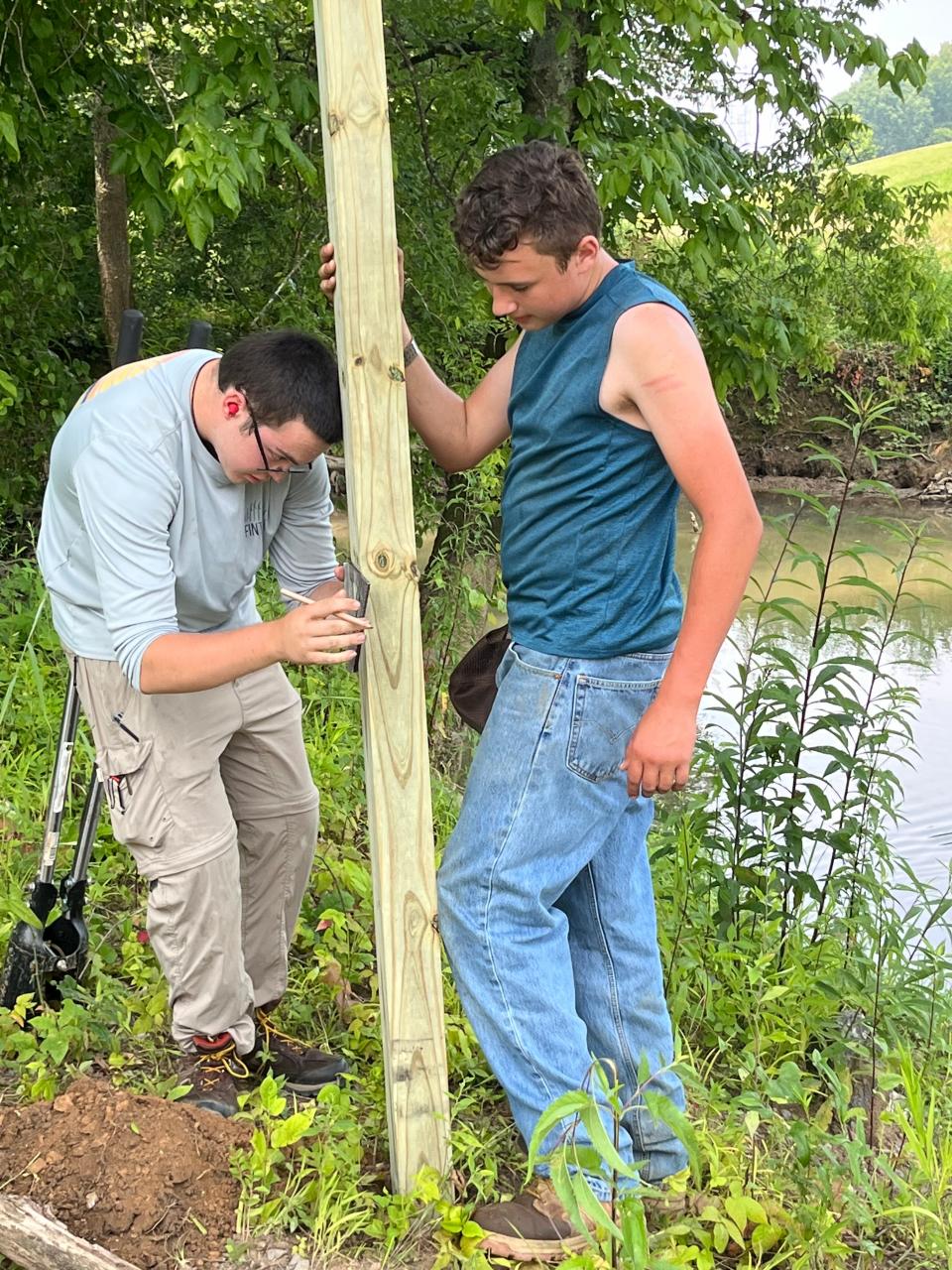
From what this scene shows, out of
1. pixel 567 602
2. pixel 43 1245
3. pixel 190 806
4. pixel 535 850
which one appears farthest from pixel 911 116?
pixel 43 1245

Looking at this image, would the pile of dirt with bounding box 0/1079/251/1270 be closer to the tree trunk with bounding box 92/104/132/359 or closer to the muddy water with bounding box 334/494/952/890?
the muddy water with bounding box 334/494/952/890

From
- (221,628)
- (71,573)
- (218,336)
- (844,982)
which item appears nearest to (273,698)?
(221,628)

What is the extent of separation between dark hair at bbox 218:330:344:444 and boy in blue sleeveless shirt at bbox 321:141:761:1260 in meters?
0.20

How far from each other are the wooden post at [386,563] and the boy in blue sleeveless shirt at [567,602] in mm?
101

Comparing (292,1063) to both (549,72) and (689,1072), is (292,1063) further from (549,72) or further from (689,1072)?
(549,72)

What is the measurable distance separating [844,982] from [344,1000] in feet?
4.40

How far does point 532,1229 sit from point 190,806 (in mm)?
1082

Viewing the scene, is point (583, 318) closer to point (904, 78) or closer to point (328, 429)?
point (328, 429)

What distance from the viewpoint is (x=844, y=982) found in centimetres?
342

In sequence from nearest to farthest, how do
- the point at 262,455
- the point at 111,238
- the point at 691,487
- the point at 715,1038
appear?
the point at 691,487 → the point at 262,455 → the point at 715,1038 → the point at 111,238

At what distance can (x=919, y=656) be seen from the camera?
33.2 ft

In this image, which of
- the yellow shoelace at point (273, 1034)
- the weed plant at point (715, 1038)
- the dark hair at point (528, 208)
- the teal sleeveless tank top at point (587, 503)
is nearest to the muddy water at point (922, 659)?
the weed plant at point (715, 1038)

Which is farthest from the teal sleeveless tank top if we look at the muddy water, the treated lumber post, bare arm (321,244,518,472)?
the treated lumber post

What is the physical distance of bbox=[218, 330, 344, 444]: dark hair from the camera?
2.47 metres
